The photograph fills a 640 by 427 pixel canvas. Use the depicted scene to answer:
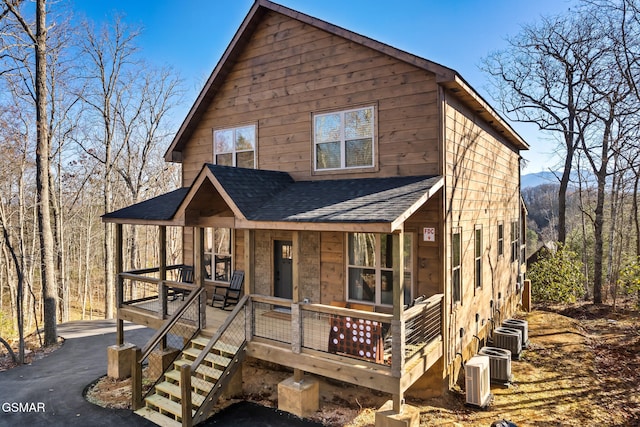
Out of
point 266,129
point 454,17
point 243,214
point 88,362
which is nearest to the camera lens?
point 243,214

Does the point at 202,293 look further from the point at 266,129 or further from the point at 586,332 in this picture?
the point at 586,332

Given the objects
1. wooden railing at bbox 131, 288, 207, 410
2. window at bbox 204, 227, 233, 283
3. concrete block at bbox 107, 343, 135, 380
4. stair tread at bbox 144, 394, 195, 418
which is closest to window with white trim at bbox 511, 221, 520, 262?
window at bbox 204, 227, 233, 283

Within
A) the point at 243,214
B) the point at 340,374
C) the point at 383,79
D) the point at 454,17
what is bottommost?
the point at 340,374

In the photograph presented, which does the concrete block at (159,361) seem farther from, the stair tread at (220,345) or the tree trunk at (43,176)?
the tree trunk at (43,176)

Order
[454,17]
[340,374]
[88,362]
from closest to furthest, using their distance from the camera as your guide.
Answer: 1. [340,374]
2. [88,362]
3. [454,17]

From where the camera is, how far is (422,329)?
7602 millimetres

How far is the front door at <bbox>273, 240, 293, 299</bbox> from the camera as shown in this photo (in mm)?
10250

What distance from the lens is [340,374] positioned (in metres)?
6.71

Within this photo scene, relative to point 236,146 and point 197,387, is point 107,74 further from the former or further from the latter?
point 197,387

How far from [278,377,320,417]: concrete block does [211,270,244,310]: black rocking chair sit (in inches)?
132

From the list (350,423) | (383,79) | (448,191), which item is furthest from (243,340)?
(383,79)

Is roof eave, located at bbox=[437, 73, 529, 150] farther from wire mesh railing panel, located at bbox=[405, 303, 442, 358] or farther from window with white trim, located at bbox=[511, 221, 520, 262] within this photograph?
wire mesh railing panel, located at bbox=[405, 303, 442, 358]

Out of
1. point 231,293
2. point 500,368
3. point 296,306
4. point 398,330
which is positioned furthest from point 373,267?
point 231,293

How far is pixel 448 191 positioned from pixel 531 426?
4.76m
